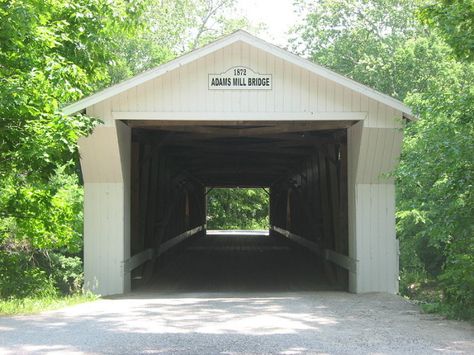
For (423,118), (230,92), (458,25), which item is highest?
(458,25)

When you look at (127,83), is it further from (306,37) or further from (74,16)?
(306,37)

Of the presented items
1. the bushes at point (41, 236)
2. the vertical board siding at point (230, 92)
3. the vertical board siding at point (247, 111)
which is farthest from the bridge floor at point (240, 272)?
the vertical board siding at point (230, 92)

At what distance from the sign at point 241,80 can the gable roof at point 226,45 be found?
439 millimetres

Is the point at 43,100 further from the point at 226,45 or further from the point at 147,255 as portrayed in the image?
the point at 147,255

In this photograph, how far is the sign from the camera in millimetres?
10258

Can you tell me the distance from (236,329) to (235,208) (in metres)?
49.7

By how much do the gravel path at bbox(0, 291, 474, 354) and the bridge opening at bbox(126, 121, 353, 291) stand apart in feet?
10.5

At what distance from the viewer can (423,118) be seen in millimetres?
7973

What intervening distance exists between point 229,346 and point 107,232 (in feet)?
17.4

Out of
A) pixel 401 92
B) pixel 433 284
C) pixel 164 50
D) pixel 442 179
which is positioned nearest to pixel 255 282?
pixel 442 179

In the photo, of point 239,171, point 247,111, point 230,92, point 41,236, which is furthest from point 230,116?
point 239,171

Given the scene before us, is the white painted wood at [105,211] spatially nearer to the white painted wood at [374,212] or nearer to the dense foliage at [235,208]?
the white painted wood at [374,212]

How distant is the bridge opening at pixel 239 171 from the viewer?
471 inches

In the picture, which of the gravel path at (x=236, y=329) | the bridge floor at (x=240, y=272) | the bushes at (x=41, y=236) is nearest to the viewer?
the gravel path at (x=236, y=329)
